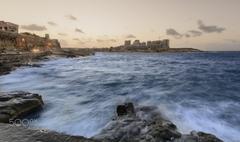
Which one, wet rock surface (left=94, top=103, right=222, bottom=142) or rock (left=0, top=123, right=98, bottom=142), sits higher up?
rock (left=0, top=123, right=98, bottom=142)

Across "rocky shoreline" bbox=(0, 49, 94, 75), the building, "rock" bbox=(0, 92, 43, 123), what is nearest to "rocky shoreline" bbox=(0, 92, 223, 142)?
"rock" bbox=(0, 92, 43, 123)

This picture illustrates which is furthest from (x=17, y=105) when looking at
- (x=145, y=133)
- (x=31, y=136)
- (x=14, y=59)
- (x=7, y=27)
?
(x=7, y=27)

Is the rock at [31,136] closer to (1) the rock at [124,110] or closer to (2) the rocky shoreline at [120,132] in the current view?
(2) the rocky shoreline at [120,132]

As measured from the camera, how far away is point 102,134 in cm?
961

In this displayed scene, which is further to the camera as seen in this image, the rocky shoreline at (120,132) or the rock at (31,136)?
the rocky shoreline at (120,132)

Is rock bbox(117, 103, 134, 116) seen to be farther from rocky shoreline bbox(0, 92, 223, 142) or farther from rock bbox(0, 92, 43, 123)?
rock bbox(0, 92, 43, 123)

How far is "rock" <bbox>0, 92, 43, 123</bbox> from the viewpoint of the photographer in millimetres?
11622

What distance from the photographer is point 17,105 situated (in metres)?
12.8

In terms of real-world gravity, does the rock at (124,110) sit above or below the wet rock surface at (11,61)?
below

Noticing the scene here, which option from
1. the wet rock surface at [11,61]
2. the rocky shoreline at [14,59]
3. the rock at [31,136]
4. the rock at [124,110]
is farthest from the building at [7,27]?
the rock at [31,136]

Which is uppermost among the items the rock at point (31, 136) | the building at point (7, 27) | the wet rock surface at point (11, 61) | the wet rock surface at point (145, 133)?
the building at point (7, 27)

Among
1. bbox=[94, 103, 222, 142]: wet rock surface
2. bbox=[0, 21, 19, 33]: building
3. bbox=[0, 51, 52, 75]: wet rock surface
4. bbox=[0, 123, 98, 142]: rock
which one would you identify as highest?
bbox=[0, 21, 19, 33]: building

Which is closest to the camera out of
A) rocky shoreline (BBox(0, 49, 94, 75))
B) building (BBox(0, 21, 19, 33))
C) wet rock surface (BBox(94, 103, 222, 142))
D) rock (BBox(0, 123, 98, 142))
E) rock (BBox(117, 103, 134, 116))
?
rock (BBox(0, 123, 98, 142))

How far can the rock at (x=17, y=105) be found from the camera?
11622 millimetres
